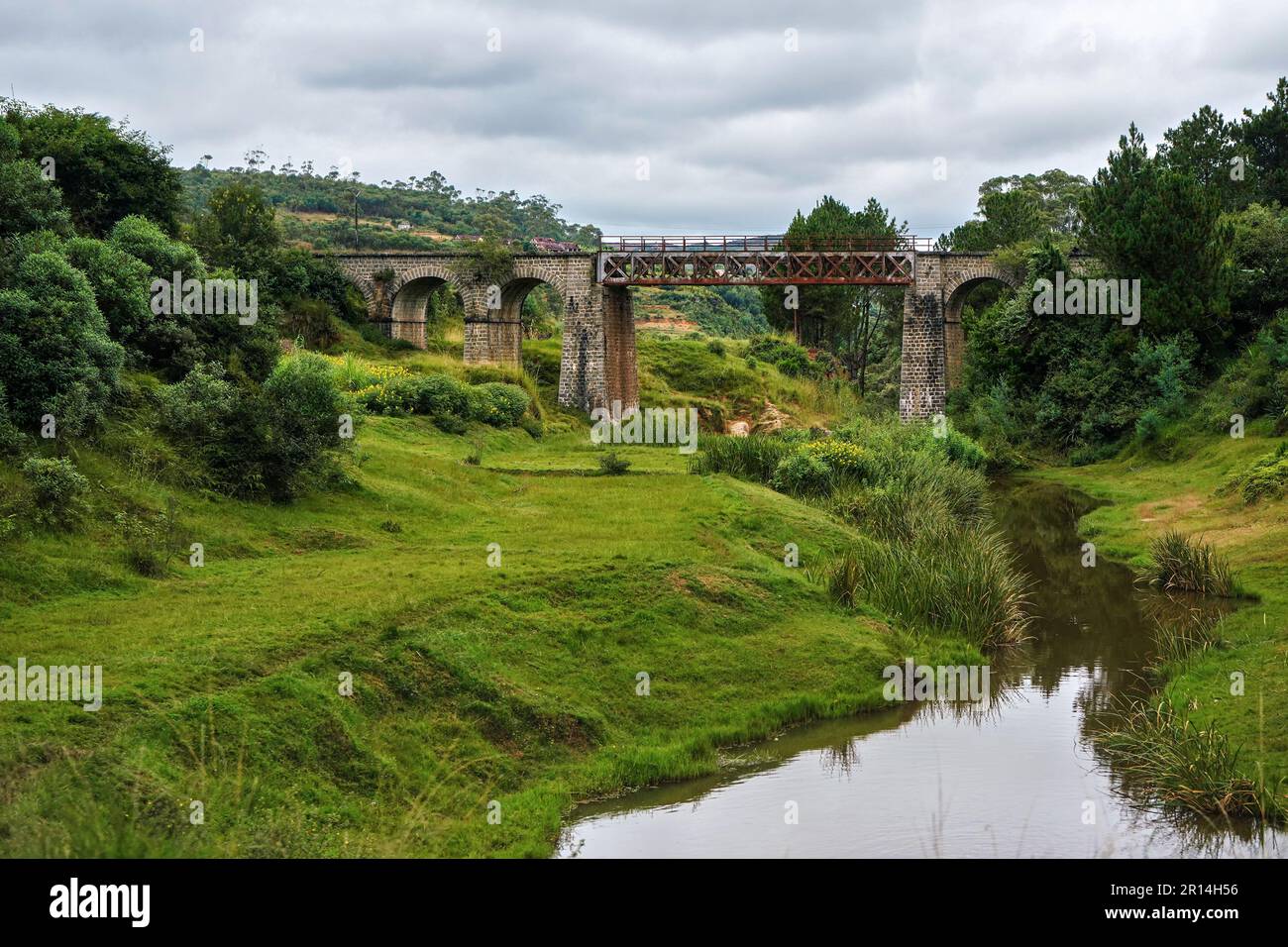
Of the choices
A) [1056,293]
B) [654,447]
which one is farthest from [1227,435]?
[654,447]

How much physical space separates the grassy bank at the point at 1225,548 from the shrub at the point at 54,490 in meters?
14.4

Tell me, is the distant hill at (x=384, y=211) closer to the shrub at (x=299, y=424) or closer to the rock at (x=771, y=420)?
the rock at (x=771, y=420)

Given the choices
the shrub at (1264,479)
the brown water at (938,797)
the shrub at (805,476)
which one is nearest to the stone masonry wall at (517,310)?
the shrub at (805,476)

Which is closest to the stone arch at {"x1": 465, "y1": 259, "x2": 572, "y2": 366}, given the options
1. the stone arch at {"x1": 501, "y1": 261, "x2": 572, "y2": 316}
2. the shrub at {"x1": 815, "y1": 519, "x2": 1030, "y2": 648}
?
the stone arch at {"x1": 501, "y1": 261, "x2": 572, "y2": 316}

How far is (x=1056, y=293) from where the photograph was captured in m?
47.7

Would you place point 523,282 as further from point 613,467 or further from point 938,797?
point 938,797

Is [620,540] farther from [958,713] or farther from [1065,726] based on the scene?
[1065,726]

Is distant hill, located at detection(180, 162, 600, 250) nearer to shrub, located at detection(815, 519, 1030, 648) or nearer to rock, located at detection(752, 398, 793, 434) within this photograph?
rock, located at detection(752, 398, 793, 434)

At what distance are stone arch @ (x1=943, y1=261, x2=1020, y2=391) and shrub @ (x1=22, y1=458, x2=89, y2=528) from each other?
140 feet

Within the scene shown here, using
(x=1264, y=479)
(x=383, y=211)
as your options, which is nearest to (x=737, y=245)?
(x=1264, y=479)

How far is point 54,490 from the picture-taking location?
16969mm

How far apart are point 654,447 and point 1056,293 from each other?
18.1 metres

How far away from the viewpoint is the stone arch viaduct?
52.0 m

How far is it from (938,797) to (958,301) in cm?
4473
